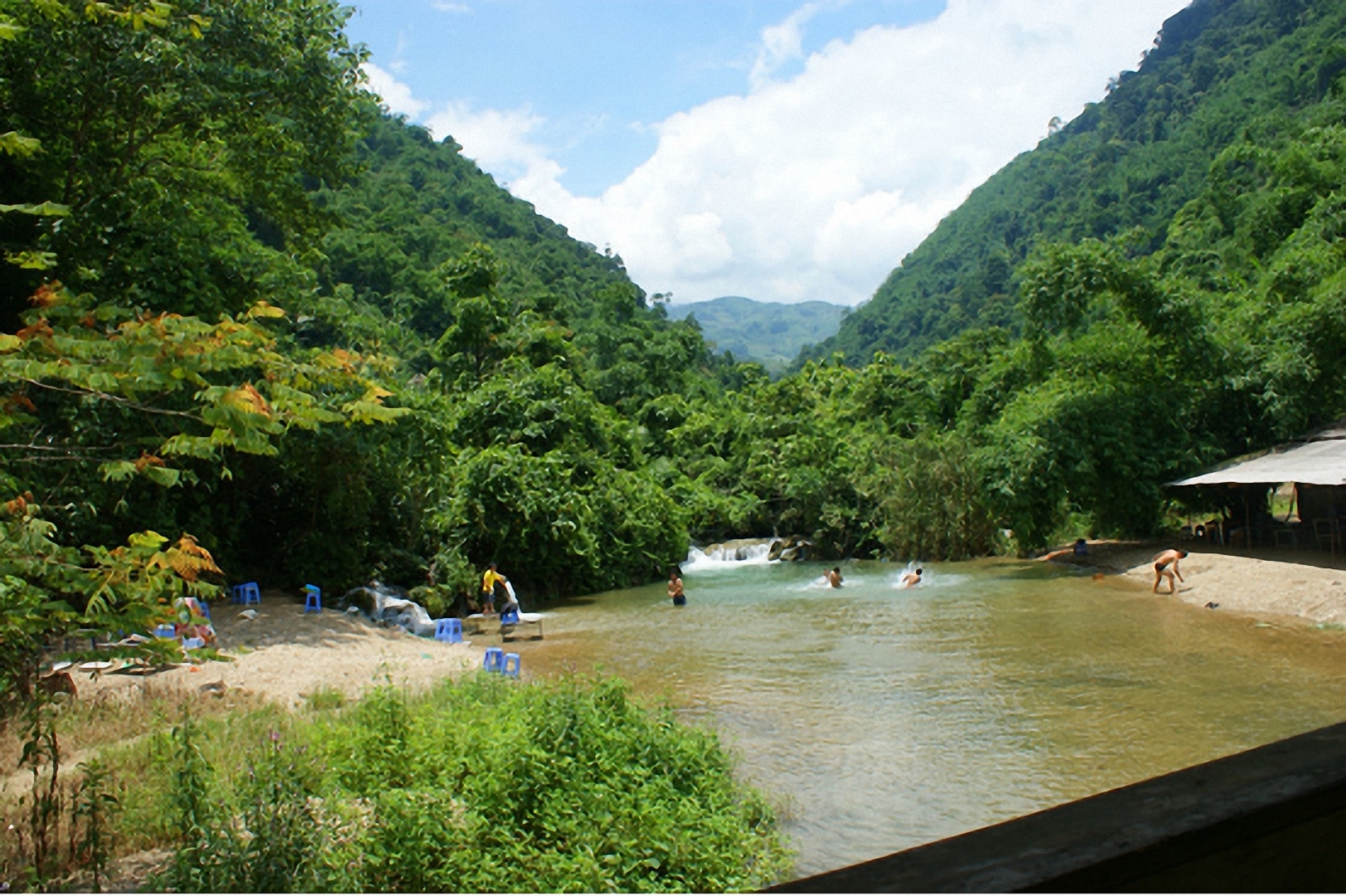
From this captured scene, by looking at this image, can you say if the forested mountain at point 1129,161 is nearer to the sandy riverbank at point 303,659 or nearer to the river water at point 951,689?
the river water at point 951,689

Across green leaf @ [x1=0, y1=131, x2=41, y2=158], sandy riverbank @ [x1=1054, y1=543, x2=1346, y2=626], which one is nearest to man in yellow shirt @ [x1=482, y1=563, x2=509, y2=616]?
sandy riverbank @ [x1=1054, y1=543, x2=1346, y2=626]

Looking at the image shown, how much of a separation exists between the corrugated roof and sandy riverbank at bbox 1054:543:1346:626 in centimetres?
182

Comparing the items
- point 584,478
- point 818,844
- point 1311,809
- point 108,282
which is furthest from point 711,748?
point 584,478

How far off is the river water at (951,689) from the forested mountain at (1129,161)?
58.1 meters

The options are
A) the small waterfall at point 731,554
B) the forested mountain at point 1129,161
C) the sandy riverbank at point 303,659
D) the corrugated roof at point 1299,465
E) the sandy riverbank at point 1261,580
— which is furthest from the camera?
the forested mountain at point 1129,161

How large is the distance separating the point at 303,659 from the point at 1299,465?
19.8m

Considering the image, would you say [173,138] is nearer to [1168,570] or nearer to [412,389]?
[412,389]

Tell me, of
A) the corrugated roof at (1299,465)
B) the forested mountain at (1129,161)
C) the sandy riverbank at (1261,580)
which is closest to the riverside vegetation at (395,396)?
the corrugated roof at (1299,465)

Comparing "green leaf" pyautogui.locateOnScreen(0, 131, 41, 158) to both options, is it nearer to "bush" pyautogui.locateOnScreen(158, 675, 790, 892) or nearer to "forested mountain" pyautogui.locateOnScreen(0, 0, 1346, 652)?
"forested mountain" pyautogui.locateOnScreen(0, 0, 1346, 652)

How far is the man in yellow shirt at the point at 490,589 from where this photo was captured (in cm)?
2023

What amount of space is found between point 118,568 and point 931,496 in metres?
26.8

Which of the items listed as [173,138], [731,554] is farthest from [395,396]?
[731,554]

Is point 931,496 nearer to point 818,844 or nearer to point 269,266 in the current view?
point 269,266

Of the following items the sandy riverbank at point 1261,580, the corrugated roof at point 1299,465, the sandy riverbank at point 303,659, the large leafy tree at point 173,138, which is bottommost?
the sandy riverbank at point 1261,580
